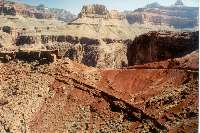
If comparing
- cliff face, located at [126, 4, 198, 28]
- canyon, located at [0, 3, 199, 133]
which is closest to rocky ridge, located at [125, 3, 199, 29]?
cliff face, located at [126, 4, 198, 28]

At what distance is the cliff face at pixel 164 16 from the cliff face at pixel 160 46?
272 feet

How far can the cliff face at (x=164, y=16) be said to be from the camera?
118m

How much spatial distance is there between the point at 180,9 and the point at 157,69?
10889cm

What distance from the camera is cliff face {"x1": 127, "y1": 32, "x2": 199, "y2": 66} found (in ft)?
94.3

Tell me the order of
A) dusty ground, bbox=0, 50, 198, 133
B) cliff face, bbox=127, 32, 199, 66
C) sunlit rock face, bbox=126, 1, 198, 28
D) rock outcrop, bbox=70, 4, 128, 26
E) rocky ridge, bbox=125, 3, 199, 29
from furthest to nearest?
1. sunlit rock face, bbox=126, 1, 198, 28
2. rocky ridge, bbox=125, 3, 199, 29
3. rock outcrop, bbox=70, 4, 128, 26
4. cliff face, bbox=127, 32, 199, 66
5. dusty ground, bbox=0, 50, 198, 133

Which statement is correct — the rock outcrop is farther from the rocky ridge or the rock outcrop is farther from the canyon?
the canyon

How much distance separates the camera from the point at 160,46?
31234mm

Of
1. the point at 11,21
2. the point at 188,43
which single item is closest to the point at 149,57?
the point at 188,43

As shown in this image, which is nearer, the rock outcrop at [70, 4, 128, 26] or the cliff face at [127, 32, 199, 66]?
the cliff face at [127, 32, 199, 66]

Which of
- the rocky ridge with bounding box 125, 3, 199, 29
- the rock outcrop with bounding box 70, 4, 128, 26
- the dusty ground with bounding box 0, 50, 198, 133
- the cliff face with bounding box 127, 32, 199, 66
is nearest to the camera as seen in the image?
the dusty ground with bounding box 0, 50, 198, 133

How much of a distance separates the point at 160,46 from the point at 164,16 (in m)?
98.3

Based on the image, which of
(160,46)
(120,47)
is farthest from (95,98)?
(120,47)

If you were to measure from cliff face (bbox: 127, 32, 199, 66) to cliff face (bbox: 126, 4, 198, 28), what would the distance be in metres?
82.9

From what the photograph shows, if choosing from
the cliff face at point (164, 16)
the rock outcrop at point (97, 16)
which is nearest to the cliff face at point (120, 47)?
the rock outcrop at point (97, 16)
